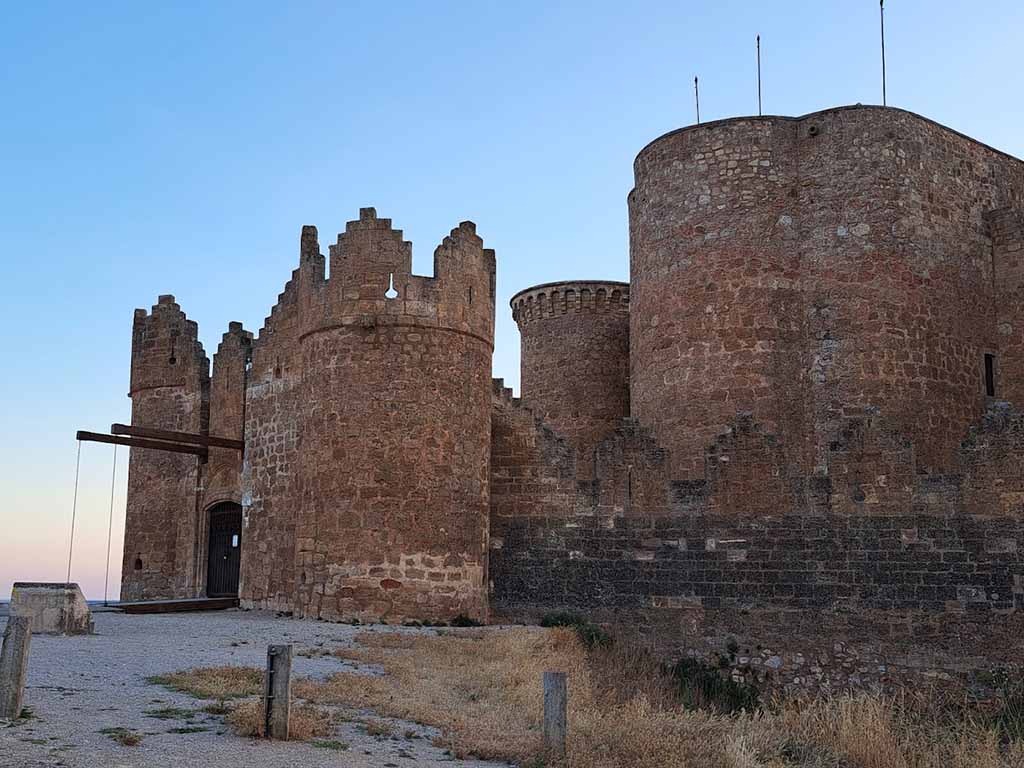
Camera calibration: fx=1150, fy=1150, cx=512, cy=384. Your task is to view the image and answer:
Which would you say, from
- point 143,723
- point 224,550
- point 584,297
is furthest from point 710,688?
point 584,297

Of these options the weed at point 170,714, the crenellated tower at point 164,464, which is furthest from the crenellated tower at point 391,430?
the weed at point 170,714

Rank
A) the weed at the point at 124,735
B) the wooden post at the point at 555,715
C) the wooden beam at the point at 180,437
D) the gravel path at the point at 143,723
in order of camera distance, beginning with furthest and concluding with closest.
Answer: the wooden beam at the point at 180,437, the wooden post at the point at 555,715, the weed at the point at 124,735, the gravel path at the point at 143,723

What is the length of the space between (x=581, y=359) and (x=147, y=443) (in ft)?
32.6

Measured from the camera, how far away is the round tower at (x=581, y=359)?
87.8ft

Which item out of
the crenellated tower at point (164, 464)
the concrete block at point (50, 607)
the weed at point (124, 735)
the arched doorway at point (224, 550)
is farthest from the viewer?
the crenellated tower at point (164, 464)

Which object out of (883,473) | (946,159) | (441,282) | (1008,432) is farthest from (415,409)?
(946,159)

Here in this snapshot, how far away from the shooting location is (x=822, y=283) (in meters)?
20.4

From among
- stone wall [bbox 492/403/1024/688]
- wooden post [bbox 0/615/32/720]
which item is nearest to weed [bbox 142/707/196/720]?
wooden post [bbox 0/615/32/720]

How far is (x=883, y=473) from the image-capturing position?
17.0 metres

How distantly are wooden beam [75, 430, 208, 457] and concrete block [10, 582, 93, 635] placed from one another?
729cm

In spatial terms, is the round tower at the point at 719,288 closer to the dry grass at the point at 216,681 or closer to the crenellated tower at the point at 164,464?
the crenellated tower at the point at 164,464

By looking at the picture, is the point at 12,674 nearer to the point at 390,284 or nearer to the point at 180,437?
the point at 390,284

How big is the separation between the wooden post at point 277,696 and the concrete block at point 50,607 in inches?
289

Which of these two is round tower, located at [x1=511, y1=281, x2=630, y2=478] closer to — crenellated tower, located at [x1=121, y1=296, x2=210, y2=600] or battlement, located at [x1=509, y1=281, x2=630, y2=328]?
battlement, located at [x1=509, y1=281, x2=630, y2=328]
